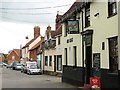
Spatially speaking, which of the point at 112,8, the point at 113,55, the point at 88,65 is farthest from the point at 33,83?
the point at 112,8

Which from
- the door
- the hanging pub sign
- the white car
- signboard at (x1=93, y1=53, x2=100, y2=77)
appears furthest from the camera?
the white car

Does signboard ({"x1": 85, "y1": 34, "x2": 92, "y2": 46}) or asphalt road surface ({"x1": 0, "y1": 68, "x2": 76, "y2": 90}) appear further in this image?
asphalt road surface ({"x1": 0, "y1": 68, "x2": 76, "y2": 90})

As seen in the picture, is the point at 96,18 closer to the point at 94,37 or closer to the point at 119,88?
the point at 94,37

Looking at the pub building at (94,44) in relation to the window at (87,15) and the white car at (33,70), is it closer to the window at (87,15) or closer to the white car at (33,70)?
the window at (87,15)

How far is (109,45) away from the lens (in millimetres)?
18672

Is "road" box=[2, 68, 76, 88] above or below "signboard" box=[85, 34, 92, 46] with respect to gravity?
below

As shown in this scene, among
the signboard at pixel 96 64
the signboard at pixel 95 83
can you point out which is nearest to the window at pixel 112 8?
the signboard at pixel 96 64

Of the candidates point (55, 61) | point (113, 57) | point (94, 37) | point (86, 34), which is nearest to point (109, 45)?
point (113, 57)

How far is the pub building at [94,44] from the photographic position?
17.8m

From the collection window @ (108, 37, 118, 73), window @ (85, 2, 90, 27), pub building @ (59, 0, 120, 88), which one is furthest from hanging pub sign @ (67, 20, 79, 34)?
window @ (108, 37, 118, 73)

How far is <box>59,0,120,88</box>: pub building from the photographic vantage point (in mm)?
17844

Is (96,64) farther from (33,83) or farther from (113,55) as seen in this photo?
(33,83)

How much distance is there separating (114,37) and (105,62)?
1.93 meters

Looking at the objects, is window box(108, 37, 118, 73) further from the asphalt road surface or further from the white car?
the white car
